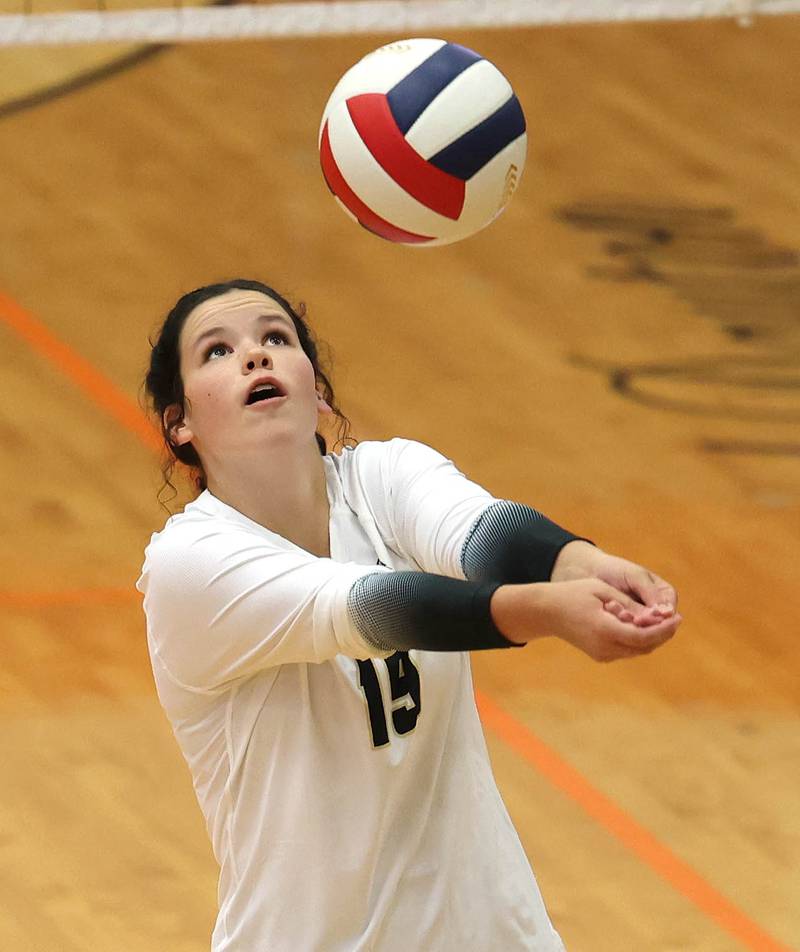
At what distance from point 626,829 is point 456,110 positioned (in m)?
2.44

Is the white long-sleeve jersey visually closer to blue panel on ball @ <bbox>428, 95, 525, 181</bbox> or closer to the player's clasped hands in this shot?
the player's clasped hands

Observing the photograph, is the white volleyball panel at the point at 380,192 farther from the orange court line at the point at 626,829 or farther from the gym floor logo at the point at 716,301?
the gym floor logo at the point at 716,301

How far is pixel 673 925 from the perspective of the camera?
191 inches

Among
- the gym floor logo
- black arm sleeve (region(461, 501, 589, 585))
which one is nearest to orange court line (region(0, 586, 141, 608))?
the gym floor logo

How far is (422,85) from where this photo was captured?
3.86 m

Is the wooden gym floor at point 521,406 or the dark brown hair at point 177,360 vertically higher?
the dark brown hair at point 177,360

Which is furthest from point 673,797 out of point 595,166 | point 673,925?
point 595,166

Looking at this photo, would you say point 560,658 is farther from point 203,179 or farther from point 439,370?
point 203,179

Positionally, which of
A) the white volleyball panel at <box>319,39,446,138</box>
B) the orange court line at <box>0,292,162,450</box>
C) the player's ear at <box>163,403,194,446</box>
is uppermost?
the white volleyball panel at <box>319,39,446,138</box>

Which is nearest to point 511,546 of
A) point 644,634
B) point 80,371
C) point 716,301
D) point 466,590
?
point 466,590

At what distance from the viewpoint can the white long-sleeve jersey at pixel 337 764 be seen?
284cm

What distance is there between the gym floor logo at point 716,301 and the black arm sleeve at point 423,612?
4900 mm

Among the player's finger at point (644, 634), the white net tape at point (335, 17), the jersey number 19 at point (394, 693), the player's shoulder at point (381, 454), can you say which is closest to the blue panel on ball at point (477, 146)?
the player's shoulder at point (381, 454)

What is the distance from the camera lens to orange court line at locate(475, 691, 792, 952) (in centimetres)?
482
